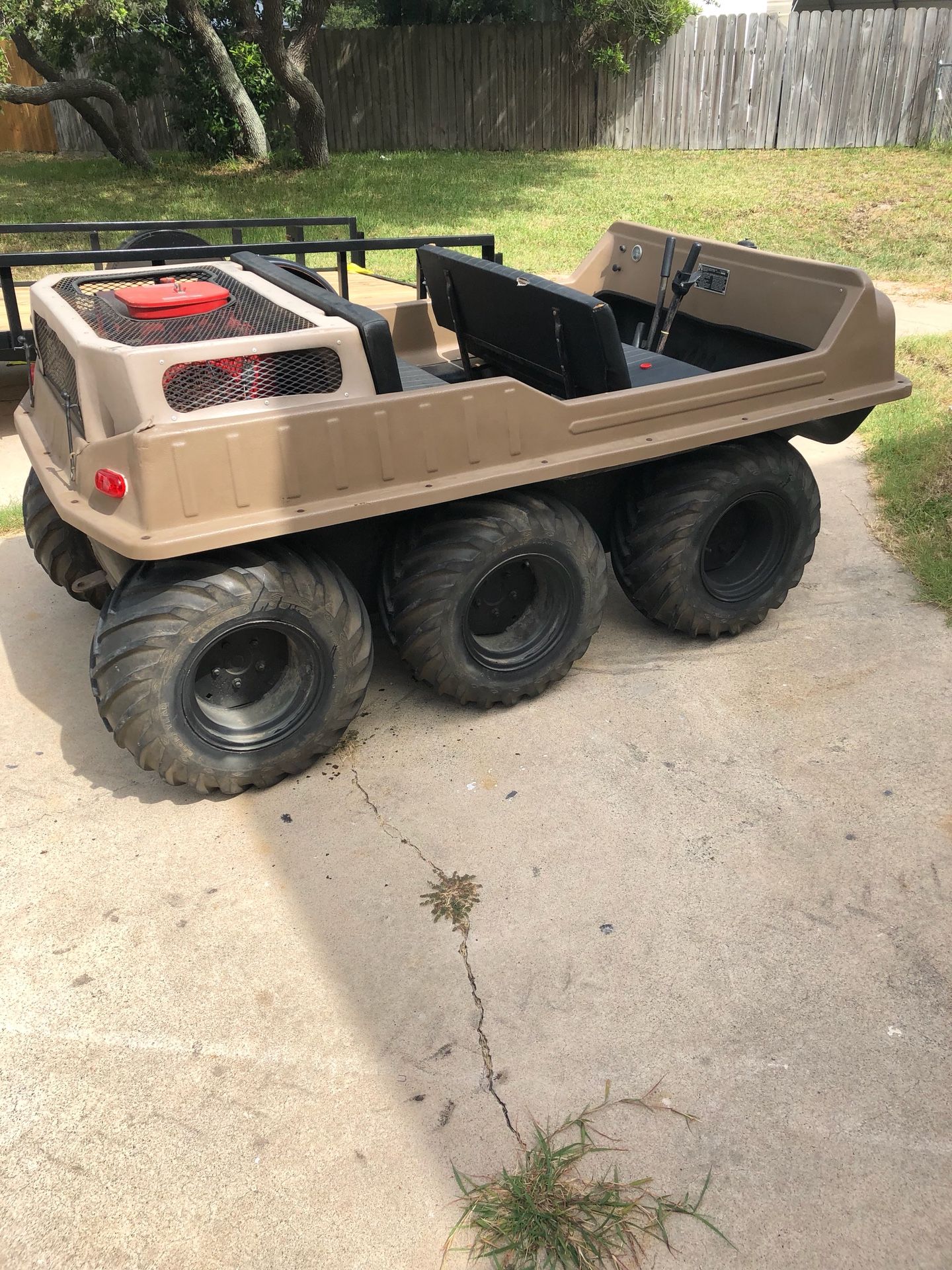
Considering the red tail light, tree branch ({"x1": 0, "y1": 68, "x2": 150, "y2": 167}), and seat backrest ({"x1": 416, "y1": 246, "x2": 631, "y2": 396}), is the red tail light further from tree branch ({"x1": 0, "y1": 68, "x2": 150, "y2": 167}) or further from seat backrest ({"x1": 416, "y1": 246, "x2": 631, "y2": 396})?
tree branch ({"x1": 0, "y1": 68, "x2": 150, "y2": 167})

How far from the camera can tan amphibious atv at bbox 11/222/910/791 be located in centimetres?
338

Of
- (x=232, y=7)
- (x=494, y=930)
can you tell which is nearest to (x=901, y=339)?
(x=494, y=930)

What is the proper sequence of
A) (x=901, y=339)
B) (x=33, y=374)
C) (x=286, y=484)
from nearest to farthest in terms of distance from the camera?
(x=286, y=484)
(x=33, y=374)
(x=901, y=339)

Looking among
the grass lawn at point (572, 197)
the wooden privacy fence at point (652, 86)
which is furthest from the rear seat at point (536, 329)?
the wooden privacy fence at point (652, 86)

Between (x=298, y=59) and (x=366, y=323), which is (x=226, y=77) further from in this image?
(x=366, y=323)

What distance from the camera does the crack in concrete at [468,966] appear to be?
2711mm

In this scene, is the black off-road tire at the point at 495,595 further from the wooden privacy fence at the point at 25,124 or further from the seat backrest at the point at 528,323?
the wooden privacy fence at the point at 25,124

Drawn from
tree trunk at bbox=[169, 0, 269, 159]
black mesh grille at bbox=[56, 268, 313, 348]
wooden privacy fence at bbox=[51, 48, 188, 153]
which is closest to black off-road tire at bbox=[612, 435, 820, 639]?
black mesh grille at bbox=[56, 268, 313, 348]

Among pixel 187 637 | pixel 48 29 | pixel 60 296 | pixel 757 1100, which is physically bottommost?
pixel 757 1100

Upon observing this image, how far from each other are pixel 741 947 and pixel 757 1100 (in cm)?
54

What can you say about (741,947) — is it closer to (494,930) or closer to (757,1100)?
(757,1100)

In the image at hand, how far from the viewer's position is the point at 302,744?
3.82 m

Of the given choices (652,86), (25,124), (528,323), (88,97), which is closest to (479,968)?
(528,323)

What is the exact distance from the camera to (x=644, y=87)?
17984 millimetres
